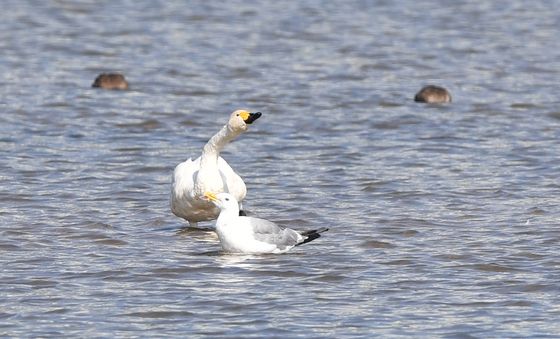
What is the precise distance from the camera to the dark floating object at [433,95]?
77.8ft

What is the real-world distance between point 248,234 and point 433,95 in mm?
10934

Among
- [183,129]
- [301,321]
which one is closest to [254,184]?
[183,129]

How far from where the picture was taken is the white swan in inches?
572

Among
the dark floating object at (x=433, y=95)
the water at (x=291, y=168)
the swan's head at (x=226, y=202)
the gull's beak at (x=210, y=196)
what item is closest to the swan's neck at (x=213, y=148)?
the gull's beak at (x=210, y=196)

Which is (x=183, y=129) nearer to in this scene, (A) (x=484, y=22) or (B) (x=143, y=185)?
(B) (x=143, y=185)

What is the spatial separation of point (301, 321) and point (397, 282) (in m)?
1.58

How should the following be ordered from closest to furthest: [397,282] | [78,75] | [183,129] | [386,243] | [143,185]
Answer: [397,282] < [386,243] < [143,185] < [183,129] < [78,75]

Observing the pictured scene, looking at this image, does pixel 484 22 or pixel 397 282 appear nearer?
pixel 397 282

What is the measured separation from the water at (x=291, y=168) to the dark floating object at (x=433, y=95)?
0.73ft

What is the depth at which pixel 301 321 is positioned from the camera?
36.7ft

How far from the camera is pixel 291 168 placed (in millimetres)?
18578

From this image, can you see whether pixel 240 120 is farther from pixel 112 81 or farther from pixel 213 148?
pixel 112 81

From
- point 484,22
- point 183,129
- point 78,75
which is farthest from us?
point 484,22

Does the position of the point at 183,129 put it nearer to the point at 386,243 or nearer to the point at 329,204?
the point at 329,204
